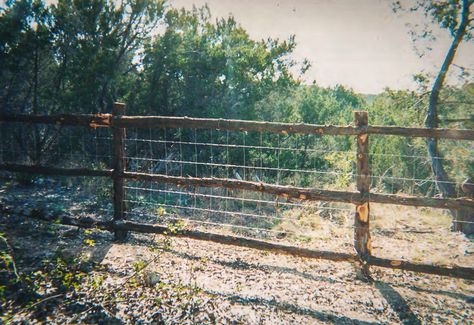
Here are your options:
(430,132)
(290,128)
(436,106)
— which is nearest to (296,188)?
(290,128)

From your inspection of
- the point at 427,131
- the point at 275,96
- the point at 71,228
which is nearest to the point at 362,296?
the point at 427,131

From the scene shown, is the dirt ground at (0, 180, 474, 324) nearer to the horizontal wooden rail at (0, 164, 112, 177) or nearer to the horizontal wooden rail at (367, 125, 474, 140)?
the horizontal wooden rail at (0, 164, 112, 177)

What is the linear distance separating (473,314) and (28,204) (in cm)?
761

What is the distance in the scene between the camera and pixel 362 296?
10.4 feet

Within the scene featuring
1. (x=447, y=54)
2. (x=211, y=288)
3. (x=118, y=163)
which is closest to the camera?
(x=211, y=288)

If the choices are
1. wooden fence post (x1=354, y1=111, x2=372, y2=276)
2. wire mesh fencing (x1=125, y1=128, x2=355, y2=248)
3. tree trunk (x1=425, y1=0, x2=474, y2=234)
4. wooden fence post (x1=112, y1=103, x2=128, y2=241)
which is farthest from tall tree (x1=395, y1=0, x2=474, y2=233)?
wooden fence post (x1=112, y1=103, x2=128, y2=241)

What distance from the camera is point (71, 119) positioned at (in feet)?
14.0

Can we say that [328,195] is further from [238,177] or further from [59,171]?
[238,177]

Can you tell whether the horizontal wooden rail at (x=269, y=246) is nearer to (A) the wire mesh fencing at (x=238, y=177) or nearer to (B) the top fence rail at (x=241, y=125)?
(A) the wire mesh fencing at (x=238, y=177)

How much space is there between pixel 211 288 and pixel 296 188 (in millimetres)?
1585

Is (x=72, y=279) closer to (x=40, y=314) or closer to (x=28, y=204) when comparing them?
(x=40, y=314)

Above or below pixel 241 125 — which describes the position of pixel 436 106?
above

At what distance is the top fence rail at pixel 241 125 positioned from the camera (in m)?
3.29

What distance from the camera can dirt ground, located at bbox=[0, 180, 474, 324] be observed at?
8.57 ft
